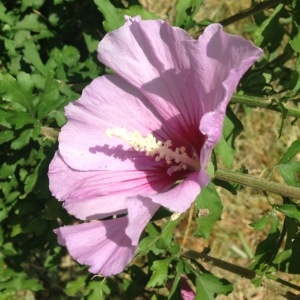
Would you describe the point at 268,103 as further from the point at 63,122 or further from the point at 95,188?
the point at 63,122

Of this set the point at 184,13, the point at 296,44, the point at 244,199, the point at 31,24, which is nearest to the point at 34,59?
the point at 31,24

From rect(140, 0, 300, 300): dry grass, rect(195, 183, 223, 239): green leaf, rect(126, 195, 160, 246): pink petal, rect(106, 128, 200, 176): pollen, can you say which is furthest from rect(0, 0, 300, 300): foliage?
rect(140, 0, 300, 300): dry grass

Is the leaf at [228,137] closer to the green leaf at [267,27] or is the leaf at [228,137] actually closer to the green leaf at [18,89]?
the green leaf at [267,27]

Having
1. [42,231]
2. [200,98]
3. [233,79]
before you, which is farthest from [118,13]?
[42,231]

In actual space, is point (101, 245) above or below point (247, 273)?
above

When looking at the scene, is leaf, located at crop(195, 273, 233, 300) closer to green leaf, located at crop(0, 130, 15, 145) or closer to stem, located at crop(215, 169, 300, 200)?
stem, located at crop(215, 169, 300, 200)


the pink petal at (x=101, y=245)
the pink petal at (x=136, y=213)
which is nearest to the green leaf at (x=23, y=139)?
the pink petal at (x=101, y=245)
